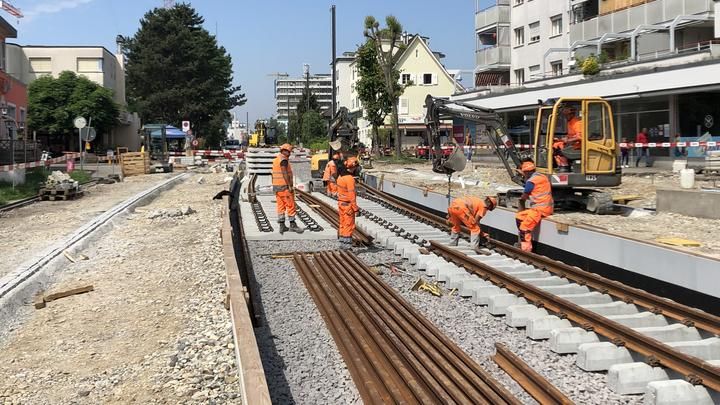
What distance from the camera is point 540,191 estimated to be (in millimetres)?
10195

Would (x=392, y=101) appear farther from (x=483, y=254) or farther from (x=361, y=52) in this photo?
(x=483, y=254)

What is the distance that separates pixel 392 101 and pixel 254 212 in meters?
22.3

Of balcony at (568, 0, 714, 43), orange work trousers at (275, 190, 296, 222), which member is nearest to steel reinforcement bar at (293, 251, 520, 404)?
orange work trousers at (275, 190, 296, 222)

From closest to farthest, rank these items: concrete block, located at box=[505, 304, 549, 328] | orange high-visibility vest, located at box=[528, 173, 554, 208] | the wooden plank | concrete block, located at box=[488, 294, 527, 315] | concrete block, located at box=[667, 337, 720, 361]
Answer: the wooden plank → concrete block, located at box=[667, 337, 720, 361] → concrete block, located at box=[505, 304, 549, 328] → concrete block, located at box=[488, 294, 527, 315] → orange high-visibility vest, located at box=[528, 173, 554, 208]

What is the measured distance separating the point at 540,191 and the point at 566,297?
3.00 metres

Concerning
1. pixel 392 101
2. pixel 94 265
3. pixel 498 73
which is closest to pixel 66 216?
pixel 94 265

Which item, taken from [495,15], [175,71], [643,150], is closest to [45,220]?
[643,150]

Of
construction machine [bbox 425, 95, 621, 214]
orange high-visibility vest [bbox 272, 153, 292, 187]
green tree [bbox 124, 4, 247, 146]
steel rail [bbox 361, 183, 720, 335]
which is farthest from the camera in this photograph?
green tree [bbox 124, 4, 247, 146]

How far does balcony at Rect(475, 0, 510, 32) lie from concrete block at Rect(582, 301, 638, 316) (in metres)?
36.9

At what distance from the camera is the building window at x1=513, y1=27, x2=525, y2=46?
39.8 meters

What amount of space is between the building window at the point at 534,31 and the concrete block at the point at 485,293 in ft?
109

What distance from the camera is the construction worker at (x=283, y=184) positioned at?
11.9 metres

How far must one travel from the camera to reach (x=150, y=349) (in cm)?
631

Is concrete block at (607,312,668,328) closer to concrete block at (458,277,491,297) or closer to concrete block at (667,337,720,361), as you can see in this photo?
concrete block at (667,337,720,361)
